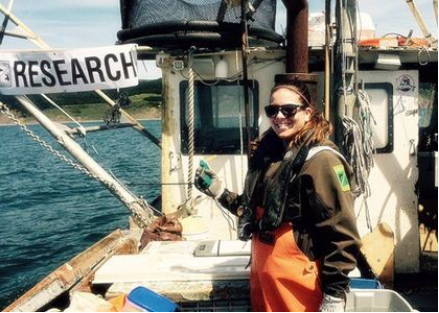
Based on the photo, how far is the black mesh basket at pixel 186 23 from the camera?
5730mm

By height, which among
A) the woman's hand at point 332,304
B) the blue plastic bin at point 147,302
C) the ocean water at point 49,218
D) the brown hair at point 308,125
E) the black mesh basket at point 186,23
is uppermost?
the black mesh basket at point 186,23

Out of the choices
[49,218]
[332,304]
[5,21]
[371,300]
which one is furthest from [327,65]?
[49,218]

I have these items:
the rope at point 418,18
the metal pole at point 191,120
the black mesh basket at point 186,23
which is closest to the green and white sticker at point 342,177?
the metal pole at point 191,120

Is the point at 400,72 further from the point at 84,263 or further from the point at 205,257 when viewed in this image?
the point at 84,263

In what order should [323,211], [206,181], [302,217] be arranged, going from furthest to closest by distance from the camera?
[206,181], [302,217], [323,211]

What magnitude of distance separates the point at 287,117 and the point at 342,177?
508 mm

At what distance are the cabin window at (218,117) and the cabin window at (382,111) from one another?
156cm

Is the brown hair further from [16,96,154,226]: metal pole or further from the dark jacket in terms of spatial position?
[16,96,154,226]: metal pole

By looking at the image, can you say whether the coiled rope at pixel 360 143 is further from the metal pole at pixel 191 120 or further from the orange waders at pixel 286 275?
the orange waders at pixel 286 275

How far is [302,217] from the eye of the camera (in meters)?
2.71

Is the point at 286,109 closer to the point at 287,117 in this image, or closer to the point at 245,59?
the point at 287,117

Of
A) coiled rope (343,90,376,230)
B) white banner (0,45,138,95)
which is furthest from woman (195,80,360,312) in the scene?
white banner (0,45,138,95)

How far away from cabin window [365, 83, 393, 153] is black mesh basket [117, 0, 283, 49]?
187 centimetres

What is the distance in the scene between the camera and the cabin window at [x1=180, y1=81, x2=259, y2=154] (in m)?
6.13
